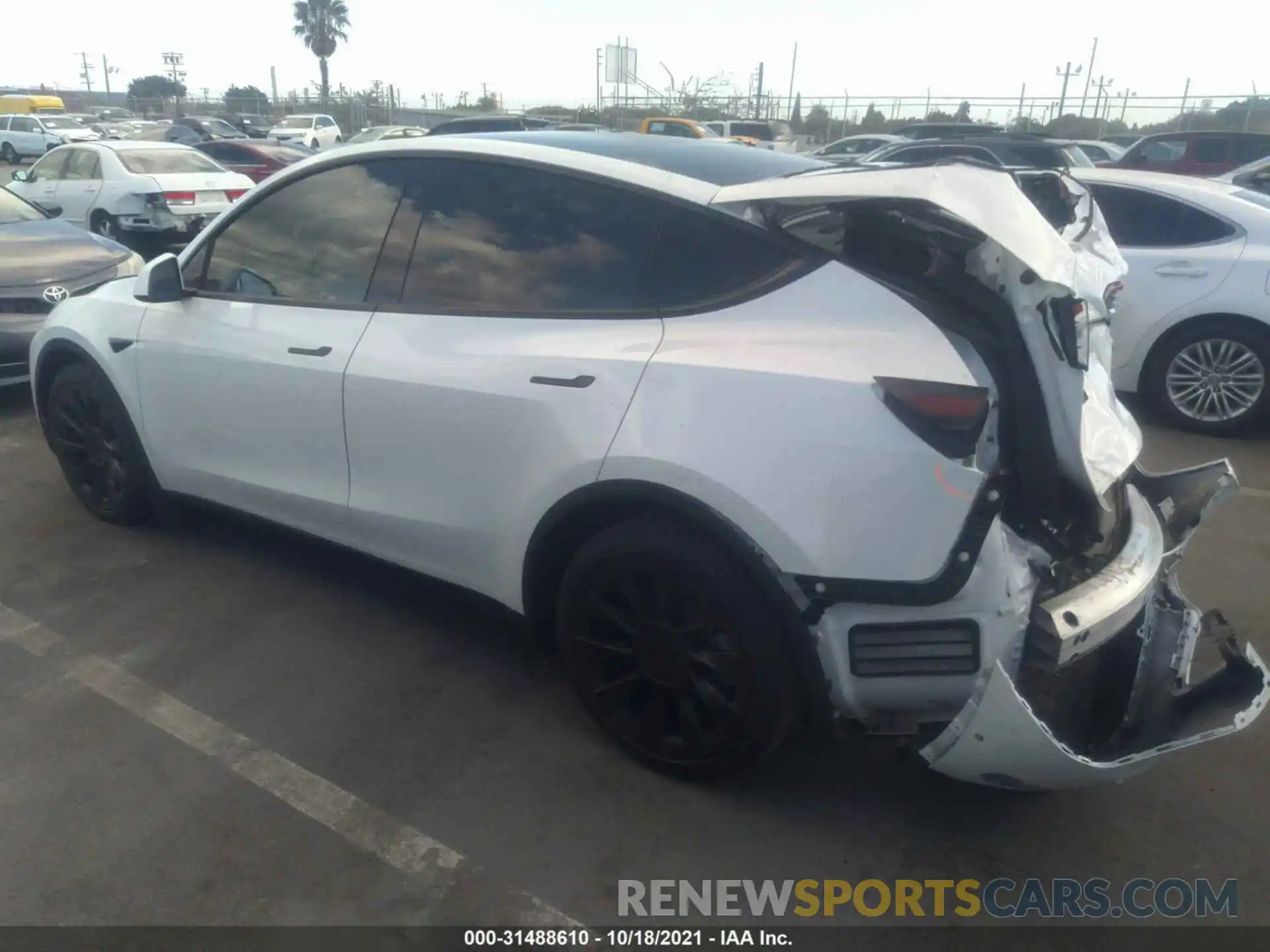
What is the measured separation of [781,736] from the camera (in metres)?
2.55

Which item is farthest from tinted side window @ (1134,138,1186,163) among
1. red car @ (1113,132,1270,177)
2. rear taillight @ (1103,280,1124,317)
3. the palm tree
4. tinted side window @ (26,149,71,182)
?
the palm tree

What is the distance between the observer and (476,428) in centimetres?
290

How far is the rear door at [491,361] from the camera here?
8.91ft

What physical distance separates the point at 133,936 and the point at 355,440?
1.55 metres

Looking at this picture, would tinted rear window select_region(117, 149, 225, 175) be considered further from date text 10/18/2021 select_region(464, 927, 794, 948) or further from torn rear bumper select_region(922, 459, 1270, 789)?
torn rear bumper select_region(922, 459, 1270, 789)

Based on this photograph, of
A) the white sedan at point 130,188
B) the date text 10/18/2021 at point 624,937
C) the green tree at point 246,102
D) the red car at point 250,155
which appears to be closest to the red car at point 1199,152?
the white sedan at point 130,188

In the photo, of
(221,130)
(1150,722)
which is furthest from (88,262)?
(221,130)

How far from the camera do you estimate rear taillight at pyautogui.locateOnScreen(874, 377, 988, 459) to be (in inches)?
86.4

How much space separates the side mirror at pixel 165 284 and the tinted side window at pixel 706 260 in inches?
82.5

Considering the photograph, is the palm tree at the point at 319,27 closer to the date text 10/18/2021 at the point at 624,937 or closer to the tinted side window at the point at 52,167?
the tinted side window at the point at 52,167

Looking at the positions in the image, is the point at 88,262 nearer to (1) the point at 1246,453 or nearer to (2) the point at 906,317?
(2) the point at 906,317

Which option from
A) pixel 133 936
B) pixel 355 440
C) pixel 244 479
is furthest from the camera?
pixel 244 479

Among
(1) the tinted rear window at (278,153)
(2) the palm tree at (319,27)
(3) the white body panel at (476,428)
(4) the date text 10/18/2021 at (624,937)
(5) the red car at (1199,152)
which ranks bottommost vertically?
(4) the date text 10/18/2021 at (624,937)

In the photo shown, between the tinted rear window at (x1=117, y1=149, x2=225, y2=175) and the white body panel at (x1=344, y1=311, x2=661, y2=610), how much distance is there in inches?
418
